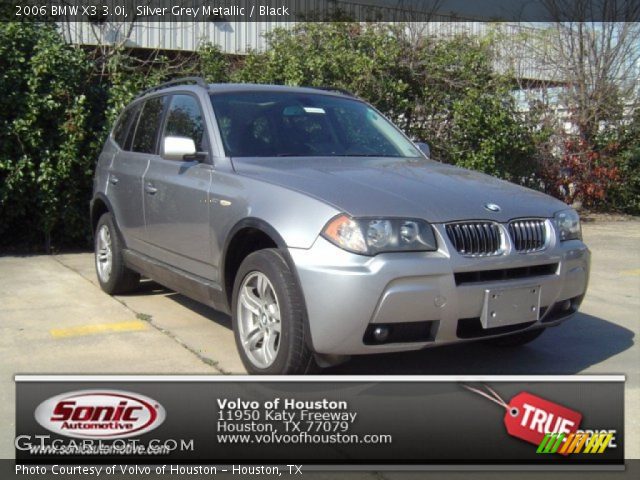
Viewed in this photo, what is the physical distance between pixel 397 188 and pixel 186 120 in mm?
1987

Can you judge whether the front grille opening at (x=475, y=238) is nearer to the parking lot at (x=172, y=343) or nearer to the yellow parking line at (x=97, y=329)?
the parking lot at (x=172, y=343)

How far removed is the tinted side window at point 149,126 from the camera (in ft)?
20.1

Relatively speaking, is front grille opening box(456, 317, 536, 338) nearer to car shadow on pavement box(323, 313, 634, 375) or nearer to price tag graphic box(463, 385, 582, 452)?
price tag graphic box(463, 385, 582, 452)

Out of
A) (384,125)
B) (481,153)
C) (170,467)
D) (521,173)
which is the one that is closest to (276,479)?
(170,467)

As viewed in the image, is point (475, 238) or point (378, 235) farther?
point (475, 238)

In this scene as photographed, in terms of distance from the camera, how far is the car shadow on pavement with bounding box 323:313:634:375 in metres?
4.84

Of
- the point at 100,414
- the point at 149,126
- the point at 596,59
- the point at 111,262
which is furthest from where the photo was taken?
the point at 596,59

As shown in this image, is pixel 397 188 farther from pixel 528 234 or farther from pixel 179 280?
pixel 179 280

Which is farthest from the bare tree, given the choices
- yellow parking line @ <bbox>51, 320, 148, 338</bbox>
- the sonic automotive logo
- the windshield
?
the sonic automotive logo

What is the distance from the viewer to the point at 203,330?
568 cm

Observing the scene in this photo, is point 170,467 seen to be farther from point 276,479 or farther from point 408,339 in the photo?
point 408,339

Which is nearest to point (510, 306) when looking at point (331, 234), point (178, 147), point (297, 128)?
point (331, 234)

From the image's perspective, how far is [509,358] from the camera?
5164 millimetres

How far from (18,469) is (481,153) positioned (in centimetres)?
835
